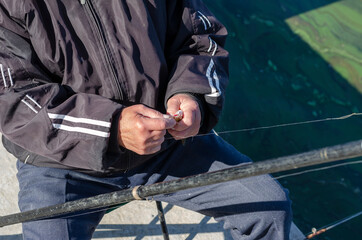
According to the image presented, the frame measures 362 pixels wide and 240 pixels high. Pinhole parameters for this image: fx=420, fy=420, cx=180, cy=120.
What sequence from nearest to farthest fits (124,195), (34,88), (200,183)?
(200,183) → (124,195) → (34,88)

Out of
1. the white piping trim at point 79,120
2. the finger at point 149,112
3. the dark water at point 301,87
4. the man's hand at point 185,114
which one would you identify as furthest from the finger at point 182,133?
the dark water at point 301,87

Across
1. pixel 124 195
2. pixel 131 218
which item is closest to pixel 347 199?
pixel 131 218

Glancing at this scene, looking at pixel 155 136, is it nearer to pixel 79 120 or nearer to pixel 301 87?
Answer: pixel 79 120

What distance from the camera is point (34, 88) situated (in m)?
1.31

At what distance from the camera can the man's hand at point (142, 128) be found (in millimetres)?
1221

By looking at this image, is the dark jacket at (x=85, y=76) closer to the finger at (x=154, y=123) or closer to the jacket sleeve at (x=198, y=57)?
the jacket sleeve at (x=198, y=57)

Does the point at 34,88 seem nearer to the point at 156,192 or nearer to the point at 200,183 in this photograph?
the point at 156,192

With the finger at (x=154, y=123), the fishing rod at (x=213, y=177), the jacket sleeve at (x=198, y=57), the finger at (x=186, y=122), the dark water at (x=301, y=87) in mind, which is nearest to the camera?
the fishing rod at (x=213, y=177)

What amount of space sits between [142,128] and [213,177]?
0.28 m

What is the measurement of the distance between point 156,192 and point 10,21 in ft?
2.33

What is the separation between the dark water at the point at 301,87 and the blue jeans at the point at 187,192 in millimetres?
1057

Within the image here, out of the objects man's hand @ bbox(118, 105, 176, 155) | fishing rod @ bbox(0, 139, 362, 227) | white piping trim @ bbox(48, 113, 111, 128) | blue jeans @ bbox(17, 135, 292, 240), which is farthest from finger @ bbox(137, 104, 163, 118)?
blue jeans @ bbox(17, 135, 292, 240)

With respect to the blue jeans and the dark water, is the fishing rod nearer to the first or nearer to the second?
the blue jeans

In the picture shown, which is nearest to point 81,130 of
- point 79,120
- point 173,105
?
point 79,120
